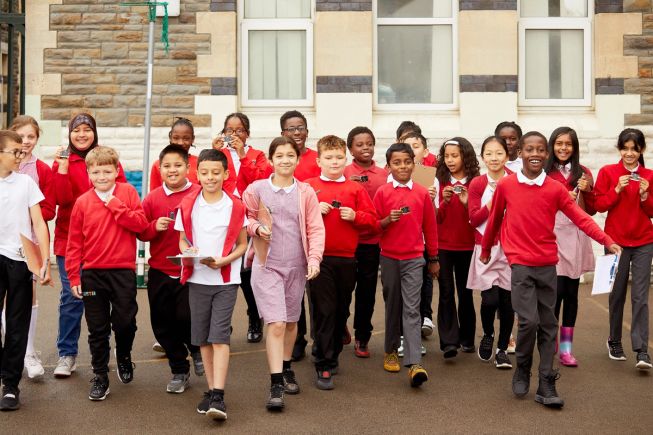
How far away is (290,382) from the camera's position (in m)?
7.13

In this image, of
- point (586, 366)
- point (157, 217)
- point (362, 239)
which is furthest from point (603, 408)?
point (157, 217)

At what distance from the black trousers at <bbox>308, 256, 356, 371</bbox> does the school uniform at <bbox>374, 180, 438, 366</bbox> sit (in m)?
0.28

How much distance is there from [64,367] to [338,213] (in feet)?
7.13

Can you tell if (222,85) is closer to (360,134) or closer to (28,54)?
(28,54)

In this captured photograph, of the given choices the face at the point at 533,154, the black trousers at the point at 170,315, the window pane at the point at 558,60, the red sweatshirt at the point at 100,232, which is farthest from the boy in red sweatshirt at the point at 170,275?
the window pane at the point at 558,60

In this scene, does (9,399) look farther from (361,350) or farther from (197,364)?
(361,350)

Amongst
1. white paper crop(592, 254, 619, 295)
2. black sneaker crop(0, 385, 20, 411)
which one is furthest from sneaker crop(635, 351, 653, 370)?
black sneaker crop(0, 385, 20, 411)

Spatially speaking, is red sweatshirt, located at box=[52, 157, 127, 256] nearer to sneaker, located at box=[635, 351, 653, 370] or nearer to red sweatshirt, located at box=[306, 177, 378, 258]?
red sweatshirt, located at box=[306, 177, 378, 258]

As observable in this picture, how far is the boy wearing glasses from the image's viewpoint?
666 cm

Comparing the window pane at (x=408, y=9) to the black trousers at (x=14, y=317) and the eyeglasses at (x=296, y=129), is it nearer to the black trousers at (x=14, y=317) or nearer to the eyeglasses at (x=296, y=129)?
the eyeglasses at (x=296, y=129)

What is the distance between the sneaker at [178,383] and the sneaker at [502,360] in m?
2.26

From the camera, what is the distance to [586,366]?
7895 mm

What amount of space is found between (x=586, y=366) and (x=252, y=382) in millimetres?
2470

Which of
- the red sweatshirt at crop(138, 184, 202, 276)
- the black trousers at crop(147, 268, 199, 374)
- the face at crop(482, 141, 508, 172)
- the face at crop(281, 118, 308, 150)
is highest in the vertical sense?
the face at crop(281, 118, 308, 150)
